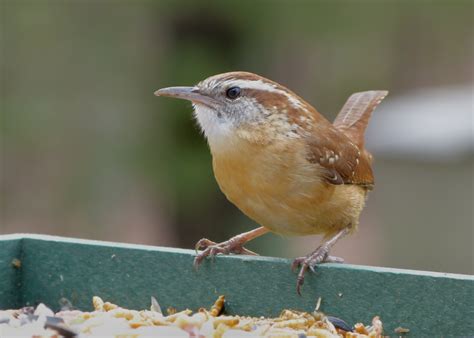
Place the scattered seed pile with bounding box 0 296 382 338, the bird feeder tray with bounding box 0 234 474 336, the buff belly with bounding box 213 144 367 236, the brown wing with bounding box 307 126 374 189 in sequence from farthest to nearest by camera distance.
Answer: the brown wing with bounding box 307 126 374 189, the buff belly with bounding box 213 144 367 236, the bird feeder tray with bounding box 0 234 474 336, the scattered seed pile with bounding box 0 296 382 338

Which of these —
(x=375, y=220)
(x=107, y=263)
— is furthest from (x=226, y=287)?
(x=375, y=220)

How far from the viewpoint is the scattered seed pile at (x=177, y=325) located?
4090 millimetres

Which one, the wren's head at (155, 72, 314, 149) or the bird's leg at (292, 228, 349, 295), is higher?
the wren's head at (155, 72, 314, 149)

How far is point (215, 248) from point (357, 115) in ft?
6.29

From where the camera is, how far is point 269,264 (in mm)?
4641

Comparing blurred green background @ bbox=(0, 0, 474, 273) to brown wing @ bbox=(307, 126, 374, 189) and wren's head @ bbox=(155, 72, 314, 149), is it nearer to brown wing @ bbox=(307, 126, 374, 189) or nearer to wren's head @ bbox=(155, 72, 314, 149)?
brown wing @ bbox=(307, 126, 374, 189)

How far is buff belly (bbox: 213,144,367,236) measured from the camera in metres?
4.95

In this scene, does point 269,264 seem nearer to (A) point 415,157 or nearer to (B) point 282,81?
(B) point 282,81

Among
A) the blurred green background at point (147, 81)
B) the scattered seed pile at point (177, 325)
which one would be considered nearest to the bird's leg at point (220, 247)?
the scattered seed pile at point (177, 325)

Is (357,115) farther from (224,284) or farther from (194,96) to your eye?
(224,284)

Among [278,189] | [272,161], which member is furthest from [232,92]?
[278,189]

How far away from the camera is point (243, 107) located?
16.9 feet

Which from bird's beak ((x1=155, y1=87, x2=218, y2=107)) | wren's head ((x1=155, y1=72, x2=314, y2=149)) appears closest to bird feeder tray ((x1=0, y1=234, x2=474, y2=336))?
wren's head ((x1=155, y1=72, x2=314, y2=149))

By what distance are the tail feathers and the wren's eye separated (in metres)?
1.24
